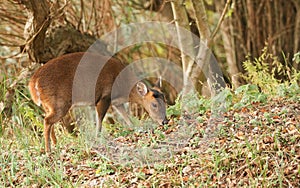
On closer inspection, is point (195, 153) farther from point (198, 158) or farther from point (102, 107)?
point (102, 107)

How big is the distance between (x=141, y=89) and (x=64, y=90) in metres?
1.18

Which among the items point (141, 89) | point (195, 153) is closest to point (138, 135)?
point (195, 153)

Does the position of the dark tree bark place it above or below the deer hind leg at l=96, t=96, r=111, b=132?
above

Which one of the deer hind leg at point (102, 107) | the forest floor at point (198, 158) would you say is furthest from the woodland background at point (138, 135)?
the deer hind leg at point (102, 107)

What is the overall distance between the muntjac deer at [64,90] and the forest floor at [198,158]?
33 cm

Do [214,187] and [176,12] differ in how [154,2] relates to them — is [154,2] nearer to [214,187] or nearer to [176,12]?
[176,12]

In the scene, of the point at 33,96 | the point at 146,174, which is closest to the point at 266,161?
the point at 146,174

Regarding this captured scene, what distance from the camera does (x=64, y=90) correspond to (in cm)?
713

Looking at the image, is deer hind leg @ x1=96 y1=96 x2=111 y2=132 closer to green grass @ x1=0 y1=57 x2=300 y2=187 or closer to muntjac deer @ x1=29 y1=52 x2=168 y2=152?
muntjac deer @ x1=29 y1=52 x2=168 y2=152

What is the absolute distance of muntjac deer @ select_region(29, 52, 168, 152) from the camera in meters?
7.02

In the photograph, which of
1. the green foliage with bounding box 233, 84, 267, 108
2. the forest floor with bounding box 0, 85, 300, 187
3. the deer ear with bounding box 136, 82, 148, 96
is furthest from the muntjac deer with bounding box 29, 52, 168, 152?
the green foliage with bounding box 233, 84, 267, 108

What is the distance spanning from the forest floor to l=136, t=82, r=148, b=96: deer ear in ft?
3.17

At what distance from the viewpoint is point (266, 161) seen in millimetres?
5414

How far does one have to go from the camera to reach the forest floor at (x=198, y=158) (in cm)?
544
